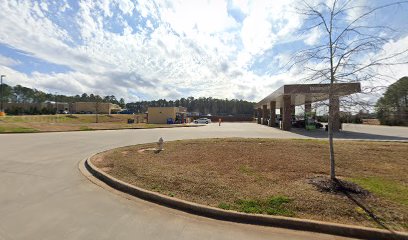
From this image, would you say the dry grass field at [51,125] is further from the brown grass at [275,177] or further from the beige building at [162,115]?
the brown grass at [275,177]

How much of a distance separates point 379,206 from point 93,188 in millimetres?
6688

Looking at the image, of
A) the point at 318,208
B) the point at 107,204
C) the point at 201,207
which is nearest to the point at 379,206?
the point at 318,208

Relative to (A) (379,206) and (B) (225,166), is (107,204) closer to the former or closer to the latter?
(B) (225,166)

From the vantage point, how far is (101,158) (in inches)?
422

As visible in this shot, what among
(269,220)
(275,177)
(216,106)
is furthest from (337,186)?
(216,106)

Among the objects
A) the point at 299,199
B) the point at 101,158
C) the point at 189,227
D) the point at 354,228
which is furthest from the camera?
the point at 101,158

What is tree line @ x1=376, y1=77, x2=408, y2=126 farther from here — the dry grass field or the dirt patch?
the dry grass field

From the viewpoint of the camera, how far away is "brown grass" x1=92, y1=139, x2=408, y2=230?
16.2 feet

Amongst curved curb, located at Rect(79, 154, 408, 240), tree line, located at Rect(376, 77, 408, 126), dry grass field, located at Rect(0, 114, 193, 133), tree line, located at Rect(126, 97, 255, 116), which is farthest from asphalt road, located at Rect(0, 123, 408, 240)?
tree line, located at Rect(126, 97, 255, 116)

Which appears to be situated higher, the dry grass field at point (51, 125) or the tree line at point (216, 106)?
the tree line at point (216, 106)

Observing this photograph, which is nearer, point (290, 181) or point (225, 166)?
point (290, 181)

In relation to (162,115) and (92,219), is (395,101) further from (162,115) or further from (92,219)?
(162,115)

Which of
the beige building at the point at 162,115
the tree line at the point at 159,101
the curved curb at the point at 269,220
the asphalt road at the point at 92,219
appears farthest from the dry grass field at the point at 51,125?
the tree line at the point at 159,101

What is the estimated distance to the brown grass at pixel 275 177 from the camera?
4926 millimetres
